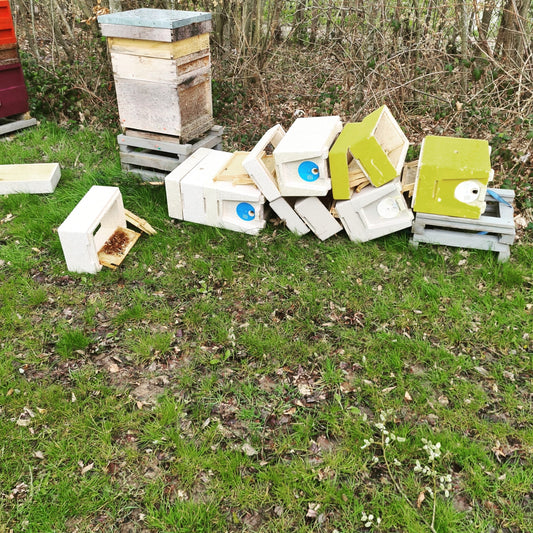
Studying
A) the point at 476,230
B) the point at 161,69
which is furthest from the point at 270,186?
the point at 476,230

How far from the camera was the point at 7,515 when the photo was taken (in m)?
2.77

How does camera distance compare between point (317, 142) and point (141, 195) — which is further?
point (141, 195)

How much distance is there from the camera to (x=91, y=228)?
433 centimetres

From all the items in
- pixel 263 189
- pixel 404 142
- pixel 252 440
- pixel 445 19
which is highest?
pixel 445 19

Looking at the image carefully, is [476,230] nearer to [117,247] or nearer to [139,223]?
[139,223]

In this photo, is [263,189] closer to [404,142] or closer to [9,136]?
[404,142]

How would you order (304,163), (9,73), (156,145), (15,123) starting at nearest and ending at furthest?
1. (304,163)
2. (156,145)
3. (9,73)
4. (15,123)

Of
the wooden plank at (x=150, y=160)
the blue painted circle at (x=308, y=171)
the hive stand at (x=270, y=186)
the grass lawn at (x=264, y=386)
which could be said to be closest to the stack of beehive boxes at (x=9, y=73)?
the wooden plank at (x=150, y=160)

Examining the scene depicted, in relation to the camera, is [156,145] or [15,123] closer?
[156,145]

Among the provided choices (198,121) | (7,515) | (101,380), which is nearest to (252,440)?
(101,380)

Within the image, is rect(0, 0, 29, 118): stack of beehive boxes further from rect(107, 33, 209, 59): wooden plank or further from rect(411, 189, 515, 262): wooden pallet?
rect(411, 189, 515, 262): wooden pallet

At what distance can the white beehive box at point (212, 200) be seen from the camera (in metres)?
4.78

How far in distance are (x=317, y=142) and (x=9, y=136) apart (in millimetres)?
4602

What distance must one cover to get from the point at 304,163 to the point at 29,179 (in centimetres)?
310
